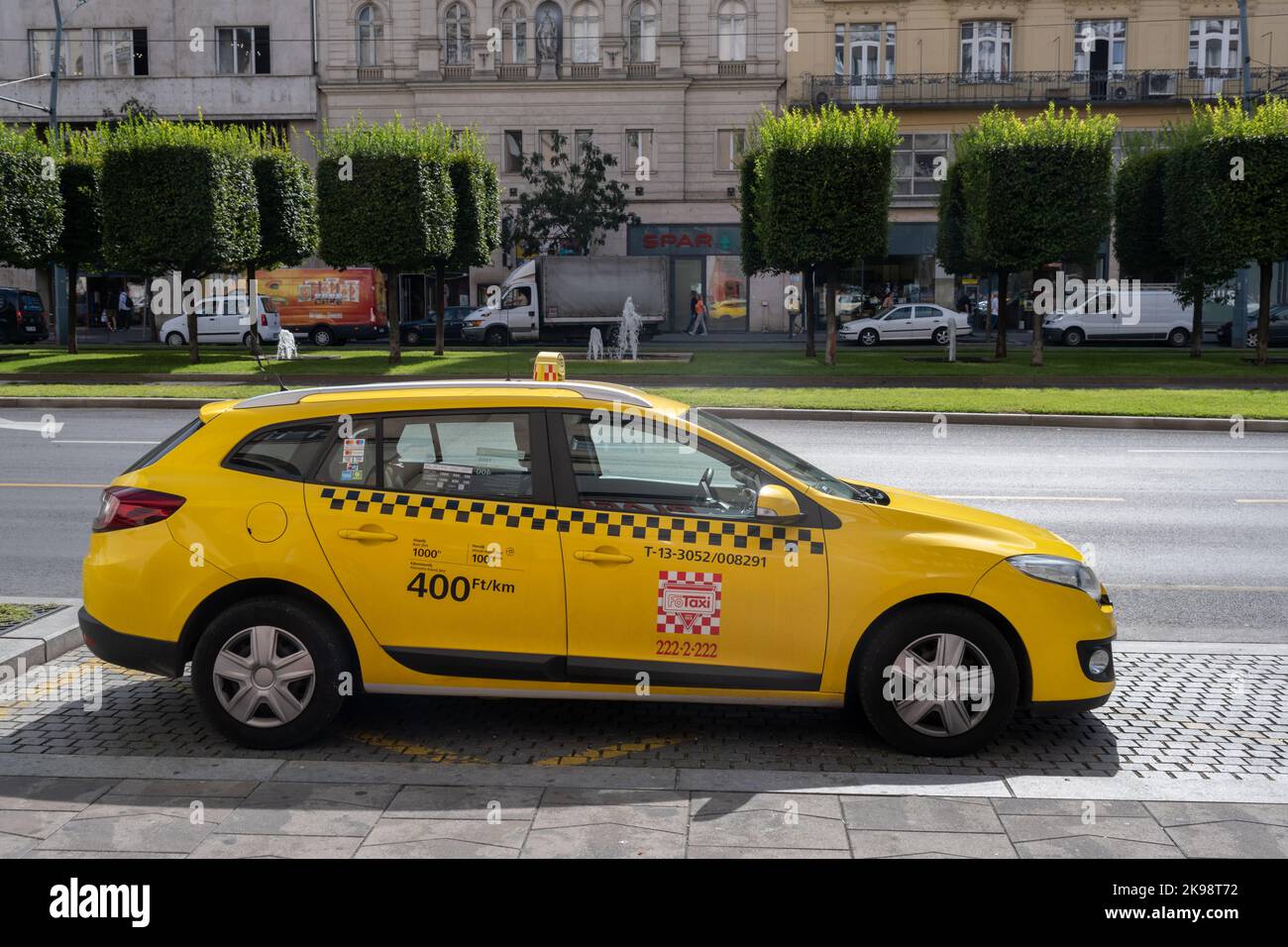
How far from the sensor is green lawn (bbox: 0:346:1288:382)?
2802 cm

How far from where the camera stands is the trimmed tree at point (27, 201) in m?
32.4

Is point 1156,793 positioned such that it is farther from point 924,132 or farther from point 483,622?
point 924,132

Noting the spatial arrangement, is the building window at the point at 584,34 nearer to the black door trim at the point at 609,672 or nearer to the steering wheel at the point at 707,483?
the steering wheel at the point at 707,483

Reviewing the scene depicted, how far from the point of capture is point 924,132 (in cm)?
4897

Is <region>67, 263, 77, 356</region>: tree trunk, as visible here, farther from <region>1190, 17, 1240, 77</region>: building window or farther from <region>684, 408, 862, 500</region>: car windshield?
<region>1190, 17, 1240, 77</region>: building window

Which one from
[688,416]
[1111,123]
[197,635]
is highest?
[1111,123]

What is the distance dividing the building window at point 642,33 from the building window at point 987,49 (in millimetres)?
11922

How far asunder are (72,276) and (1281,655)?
3661 centimetres

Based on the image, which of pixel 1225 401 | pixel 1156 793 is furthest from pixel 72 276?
pixel 1156 793

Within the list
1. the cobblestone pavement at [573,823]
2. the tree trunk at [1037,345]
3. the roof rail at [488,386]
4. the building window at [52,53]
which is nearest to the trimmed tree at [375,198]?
the tree trunk at [1037,345]

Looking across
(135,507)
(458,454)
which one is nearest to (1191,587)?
(458,454)

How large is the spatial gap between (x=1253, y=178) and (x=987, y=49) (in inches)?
867

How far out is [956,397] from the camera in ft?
75.2

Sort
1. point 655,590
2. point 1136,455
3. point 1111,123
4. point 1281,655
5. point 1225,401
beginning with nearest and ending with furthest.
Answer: point 655,590 → point 1281,655 → point 1136,455 → point 1225,401 → point 1111,123
